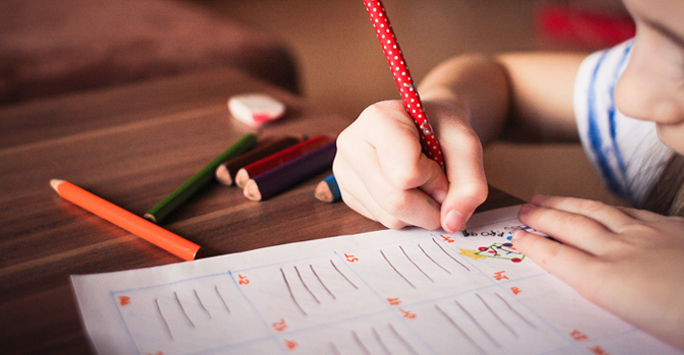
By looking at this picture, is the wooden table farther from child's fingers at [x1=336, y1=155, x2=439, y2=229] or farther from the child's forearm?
the child's forearm

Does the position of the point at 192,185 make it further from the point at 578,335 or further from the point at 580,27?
the point at 580,27

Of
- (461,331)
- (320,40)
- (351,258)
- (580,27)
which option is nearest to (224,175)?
(351,258)

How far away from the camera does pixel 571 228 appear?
0.37 m

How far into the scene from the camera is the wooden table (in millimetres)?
327

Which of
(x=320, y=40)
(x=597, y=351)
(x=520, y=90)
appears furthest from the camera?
(x=320, y=40)

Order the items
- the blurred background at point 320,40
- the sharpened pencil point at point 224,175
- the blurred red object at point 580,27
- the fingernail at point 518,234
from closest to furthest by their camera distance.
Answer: the fingernail at point 518,234 < the sharpened pencil point at point 224,175 < the blurred background at point 320,40 < the blurred red object at point 580,27

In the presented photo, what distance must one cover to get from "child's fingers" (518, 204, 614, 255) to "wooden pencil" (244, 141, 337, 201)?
203 millimetres

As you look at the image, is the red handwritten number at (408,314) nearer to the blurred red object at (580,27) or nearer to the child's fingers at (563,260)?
the child's fingers at (563,260)

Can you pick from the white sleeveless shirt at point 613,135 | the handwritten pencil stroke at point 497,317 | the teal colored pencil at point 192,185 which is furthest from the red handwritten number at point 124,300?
the white sleeveless shirt at point 613,135

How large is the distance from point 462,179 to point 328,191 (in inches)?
5.1

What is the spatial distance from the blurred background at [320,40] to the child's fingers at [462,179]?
89 mm

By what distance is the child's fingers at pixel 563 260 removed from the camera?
0.32 meters

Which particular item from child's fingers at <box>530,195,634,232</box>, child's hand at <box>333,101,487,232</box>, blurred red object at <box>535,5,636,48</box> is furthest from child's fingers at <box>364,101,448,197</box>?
blurred red object at <box>535,5,636,48</box>

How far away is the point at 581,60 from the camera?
673 millimetres
